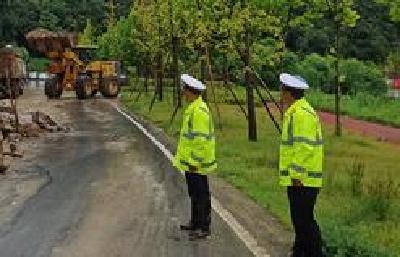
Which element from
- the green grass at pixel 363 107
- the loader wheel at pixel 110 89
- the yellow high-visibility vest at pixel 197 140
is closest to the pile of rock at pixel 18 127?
the yellow high-visibility vest at pixel 197 140

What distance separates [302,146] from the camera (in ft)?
27.2

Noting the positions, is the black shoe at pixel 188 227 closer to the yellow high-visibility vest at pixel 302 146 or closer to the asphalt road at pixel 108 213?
the asphalt road at pixel 108 213

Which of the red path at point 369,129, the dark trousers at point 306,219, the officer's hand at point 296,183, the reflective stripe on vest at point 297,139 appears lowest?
the red path at point 369,129

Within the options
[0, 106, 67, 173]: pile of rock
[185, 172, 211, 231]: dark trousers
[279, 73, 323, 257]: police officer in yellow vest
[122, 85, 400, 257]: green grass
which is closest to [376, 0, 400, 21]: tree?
[122, 85, 400, 257]: green grass

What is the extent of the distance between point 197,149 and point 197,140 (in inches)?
4.4

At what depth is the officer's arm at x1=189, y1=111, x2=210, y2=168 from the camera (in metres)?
10.3

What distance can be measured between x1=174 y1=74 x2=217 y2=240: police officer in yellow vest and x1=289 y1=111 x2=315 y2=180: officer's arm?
7.08 feet

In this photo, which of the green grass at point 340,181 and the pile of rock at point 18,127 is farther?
the pile of rock at point 18,127

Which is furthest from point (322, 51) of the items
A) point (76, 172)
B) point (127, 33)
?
point (76, 172)

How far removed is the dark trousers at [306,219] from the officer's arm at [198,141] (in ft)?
6.61

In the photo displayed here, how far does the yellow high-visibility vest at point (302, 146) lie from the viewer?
27.2 feet

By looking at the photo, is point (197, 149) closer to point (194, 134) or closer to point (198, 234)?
point (194, 134)

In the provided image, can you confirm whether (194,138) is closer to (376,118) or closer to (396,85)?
(376,118)

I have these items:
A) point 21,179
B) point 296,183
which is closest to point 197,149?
point 296,183
